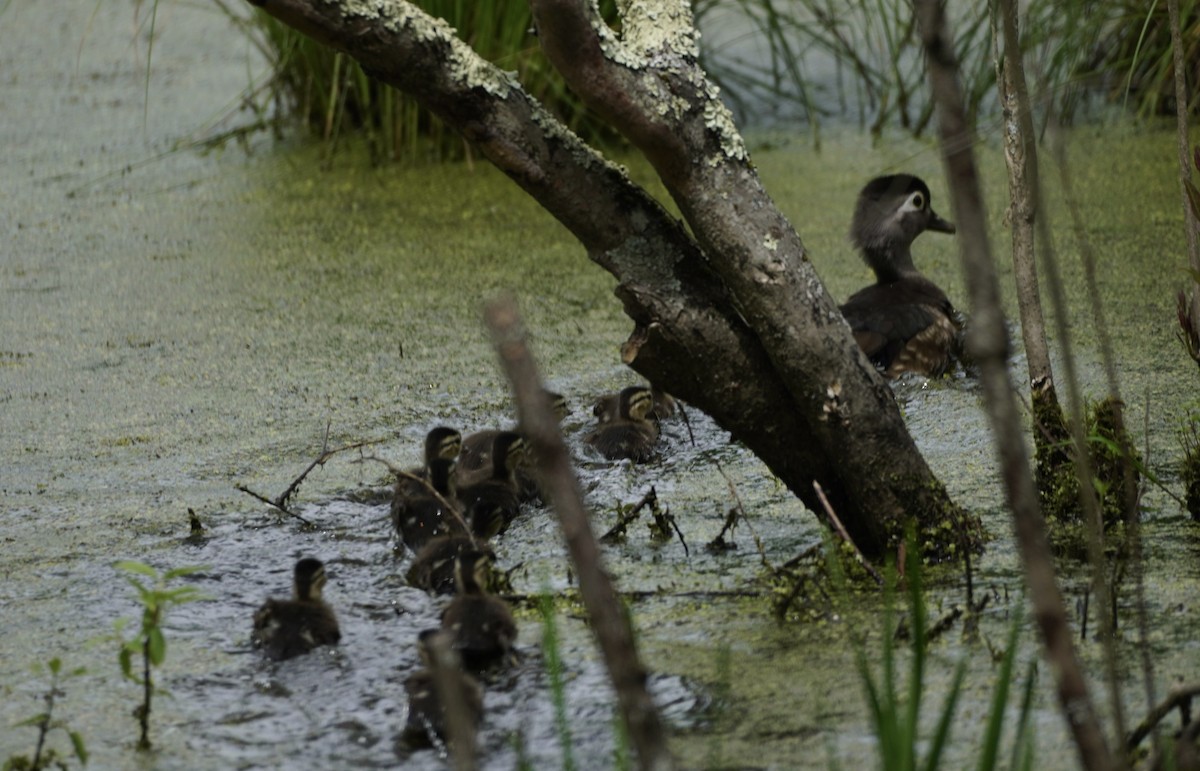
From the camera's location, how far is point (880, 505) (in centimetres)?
231

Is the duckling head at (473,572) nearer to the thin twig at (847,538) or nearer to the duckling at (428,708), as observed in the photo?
the duckling at (428,708)

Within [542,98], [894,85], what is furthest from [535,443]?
[894,85]

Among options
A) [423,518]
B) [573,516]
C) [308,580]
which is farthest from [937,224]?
[573,516]

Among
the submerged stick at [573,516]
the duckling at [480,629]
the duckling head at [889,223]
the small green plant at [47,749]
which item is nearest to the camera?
the submerged stick at [573,516]

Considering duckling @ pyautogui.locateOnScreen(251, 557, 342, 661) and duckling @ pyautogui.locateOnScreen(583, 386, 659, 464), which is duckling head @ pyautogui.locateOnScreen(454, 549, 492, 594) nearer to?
duckling @ pyautogui.locateOnScreen(251, 557, 342, 661)

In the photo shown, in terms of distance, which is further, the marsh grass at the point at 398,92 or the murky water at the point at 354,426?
the marsh grass at the point at 398,92

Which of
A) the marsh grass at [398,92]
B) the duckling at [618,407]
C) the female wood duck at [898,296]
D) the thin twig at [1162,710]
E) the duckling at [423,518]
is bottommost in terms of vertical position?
the thin twig at [1162,710]

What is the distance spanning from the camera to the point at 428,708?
188 centimetres

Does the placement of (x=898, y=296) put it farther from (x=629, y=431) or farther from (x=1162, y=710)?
(x=1162, y=710)

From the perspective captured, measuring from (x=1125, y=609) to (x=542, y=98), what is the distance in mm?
3253

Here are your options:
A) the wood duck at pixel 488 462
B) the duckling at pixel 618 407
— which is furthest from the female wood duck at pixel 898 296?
the wood duck at pixel 488 462

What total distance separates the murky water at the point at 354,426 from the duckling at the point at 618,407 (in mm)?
53

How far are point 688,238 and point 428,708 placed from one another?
30.8 inches

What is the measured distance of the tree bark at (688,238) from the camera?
81.7 inches
